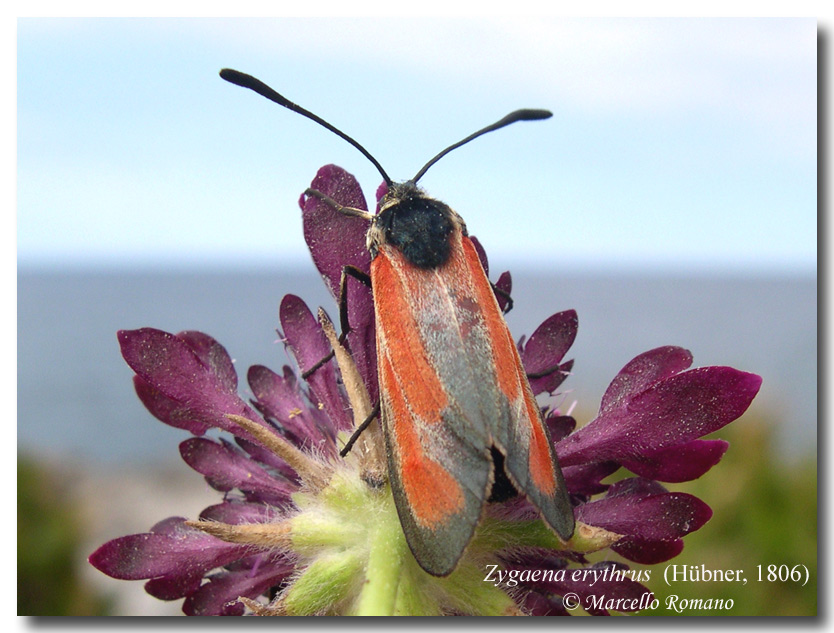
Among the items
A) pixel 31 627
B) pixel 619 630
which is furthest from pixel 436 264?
pixel 31 627

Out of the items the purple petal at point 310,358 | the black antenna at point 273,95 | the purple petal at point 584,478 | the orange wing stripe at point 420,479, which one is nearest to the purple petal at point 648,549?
the purple petal at point 584,478

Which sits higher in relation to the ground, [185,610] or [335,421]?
[335,421]

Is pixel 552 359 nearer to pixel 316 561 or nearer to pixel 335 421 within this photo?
pixel 335 421

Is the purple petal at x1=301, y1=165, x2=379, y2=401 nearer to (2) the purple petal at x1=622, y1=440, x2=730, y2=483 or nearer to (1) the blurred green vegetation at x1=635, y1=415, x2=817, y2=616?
(2) the purple petal at x1=622, y1=440, x2=730, y2=483

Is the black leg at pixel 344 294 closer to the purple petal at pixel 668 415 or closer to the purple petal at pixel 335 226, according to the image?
the purple petal at pixel 335 226

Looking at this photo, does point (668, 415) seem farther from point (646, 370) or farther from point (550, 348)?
point (550, 348)

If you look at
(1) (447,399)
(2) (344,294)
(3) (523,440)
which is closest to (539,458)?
(3) (523,440)
